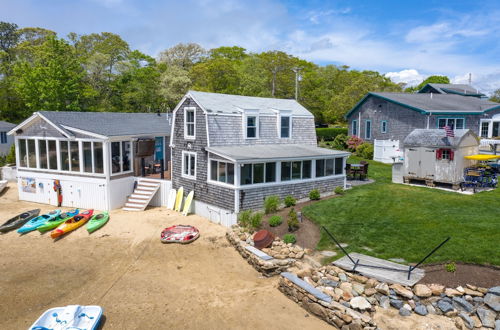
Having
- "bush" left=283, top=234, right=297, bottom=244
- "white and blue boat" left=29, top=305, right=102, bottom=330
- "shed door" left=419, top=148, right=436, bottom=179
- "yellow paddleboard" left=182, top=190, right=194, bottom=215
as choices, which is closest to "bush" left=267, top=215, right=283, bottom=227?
"bush" left=283, top=234, right=297, bottom=244

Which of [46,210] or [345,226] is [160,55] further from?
[345,226]

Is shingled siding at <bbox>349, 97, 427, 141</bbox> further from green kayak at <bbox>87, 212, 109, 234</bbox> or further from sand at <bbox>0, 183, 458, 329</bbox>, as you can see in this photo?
green kayak at <bbox>87, 212, 109, 234</bbox>

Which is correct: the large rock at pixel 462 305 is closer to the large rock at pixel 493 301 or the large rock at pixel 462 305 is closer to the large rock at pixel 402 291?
the large rock at pixel 493 301

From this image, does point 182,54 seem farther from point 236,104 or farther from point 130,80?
point 236,104

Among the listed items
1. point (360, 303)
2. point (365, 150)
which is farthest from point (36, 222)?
point (365, 150)

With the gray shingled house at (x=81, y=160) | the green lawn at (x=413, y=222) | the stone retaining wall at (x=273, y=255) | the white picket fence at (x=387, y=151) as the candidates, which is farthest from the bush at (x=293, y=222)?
the white picket fence at (x=387, y=151)

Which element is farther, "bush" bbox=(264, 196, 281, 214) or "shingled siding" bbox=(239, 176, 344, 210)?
"shingled siding" bbox=(239, 176, 344, 210)
